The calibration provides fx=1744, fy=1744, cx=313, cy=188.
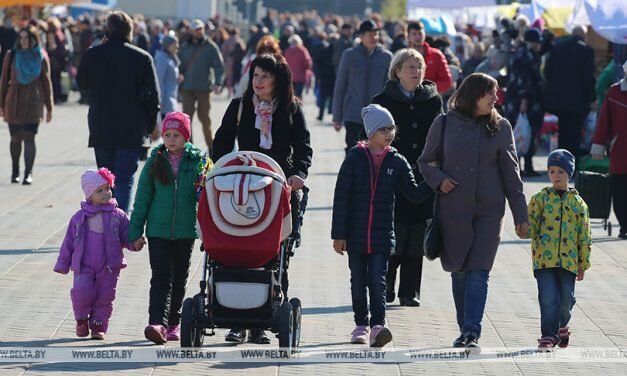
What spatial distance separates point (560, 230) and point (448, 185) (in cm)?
70

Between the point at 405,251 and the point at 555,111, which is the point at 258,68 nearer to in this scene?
the point at 405,251

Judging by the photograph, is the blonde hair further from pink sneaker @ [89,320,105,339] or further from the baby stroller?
pink sneaker @ [89,320,105,339]

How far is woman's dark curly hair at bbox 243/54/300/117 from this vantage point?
959 centimetres

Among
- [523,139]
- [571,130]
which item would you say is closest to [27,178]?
[523,139]

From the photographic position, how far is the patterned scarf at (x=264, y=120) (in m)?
9.66

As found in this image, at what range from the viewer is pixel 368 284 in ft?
31.8

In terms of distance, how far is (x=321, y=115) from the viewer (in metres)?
32.6

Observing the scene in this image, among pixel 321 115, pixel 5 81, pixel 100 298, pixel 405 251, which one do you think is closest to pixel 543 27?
pixel 321 115

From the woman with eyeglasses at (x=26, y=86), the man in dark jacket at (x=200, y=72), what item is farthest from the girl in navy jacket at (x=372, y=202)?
the man in dark jacket at (x=200, y=72)

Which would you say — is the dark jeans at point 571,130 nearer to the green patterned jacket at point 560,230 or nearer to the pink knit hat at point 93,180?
the green patterned jacket at point 560,230

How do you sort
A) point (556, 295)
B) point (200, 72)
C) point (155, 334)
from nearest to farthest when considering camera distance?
point (155, 334) < point (556, 295) < point (200, 72)

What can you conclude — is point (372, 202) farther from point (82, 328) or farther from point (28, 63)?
point (28, 63)

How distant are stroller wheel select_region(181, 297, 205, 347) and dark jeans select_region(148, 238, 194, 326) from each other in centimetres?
51

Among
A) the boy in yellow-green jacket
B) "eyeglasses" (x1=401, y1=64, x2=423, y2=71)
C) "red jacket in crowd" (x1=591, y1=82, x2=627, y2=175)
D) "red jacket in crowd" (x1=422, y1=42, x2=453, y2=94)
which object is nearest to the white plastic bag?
"red jacket in crowd" (x1=422, y1=42, x2=453, y2=94)
